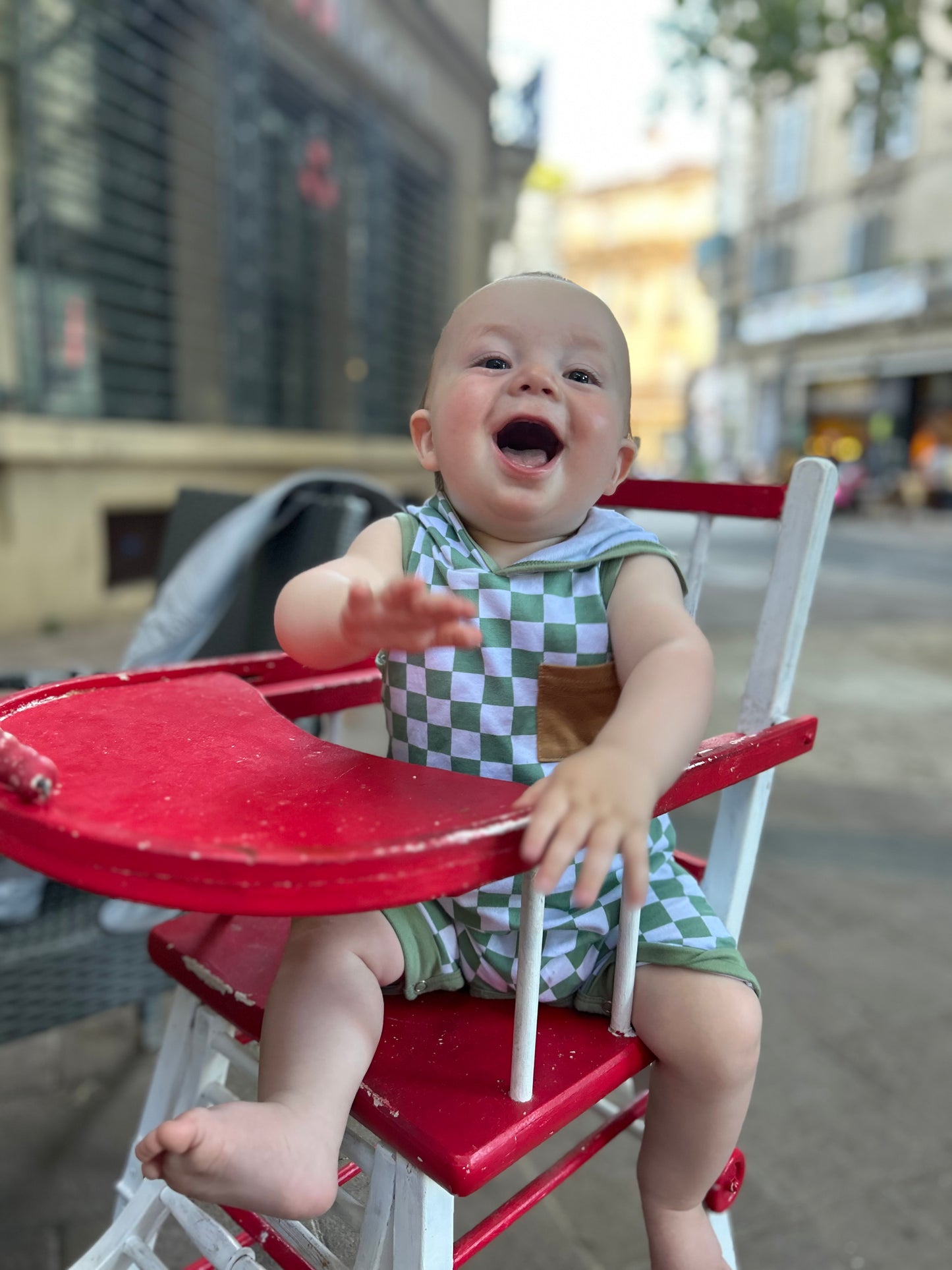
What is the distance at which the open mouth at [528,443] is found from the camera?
3.03ft

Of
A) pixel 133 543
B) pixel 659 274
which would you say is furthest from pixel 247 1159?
pixel 659 274

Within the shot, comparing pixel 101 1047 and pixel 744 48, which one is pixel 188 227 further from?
pixel 101 1047

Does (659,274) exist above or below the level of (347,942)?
above

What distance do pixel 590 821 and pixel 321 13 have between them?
7.21 meters

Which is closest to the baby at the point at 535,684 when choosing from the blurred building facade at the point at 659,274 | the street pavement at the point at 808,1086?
the street pavement at the point at 808,1086

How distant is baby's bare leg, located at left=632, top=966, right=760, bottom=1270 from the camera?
0.91 m

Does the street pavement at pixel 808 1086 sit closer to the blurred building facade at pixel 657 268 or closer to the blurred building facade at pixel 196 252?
the blurred building facade at pixel 196 252

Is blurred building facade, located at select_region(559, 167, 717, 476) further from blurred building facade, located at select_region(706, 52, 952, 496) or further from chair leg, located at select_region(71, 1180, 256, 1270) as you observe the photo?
chair leg, located at select_region(71, 1180, 256, 1270)

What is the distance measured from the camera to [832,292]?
2009 centimetres

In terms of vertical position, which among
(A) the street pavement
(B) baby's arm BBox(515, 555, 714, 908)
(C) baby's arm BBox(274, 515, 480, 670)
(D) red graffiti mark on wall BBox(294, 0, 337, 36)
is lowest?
(A) the street pavement

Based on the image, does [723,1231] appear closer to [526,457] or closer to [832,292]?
[526,457]

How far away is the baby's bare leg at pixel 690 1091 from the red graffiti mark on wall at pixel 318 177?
270 inches

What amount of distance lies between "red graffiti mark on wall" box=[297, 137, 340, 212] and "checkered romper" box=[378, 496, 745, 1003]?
259 inches

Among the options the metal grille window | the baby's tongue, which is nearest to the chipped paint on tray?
the baby's tongue
